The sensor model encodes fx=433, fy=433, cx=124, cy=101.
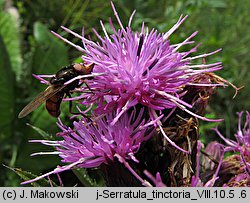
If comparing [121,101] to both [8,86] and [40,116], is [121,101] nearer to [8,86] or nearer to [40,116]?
[40,116]

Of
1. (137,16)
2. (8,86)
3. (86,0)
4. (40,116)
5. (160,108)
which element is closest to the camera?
(160,108)

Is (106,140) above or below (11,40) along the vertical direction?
below

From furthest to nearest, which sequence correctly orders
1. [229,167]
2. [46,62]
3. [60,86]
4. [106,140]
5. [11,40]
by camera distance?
[11,40]
[46,62]
[229,167]
[60,86]
[106,140]

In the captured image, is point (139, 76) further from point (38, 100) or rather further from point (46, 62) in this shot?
point (46, 62)

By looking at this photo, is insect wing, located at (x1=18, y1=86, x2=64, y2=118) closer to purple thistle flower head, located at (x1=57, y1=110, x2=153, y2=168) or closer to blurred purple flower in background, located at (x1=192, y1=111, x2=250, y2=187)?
purple thistle flower head, located at (x1=57, y1=110, x2=153, y2=168)

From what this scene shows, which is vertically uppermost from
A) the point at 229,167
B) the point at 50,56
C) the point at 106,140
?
the point at 50,56

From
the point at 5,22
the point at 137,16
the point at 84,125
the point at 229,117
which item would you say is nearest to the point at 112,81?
the point at 84,125

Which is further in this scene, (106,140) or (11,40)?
(11,40)

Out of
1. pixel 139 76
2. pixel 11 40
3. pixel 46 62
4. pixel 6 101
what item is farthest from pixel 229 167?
pixel 11 40
